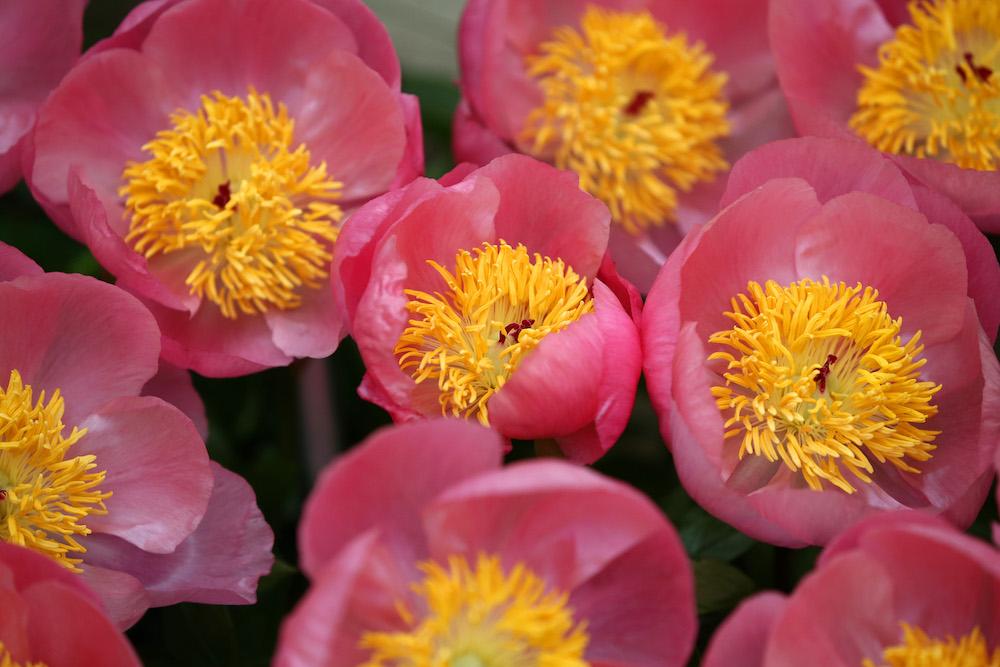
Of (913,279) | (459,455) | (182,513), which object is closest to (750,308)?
(913,279)

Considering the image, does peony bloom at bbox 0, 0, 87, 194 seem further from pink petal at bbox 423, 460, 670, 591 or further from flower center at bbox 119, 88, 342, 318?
pink petal at bbox 423, 460, 670, 591

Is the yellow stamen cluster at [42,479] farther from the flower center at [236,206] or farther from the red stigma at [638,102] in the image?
the red stigma at [638,102]

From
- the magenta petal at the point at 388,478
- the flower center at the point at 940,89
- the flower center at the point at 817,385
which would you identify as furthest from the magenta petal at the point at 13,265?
the flower center at the point at 940,89

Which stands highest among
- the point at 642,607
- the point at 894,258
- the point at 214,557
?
the point at 894,258

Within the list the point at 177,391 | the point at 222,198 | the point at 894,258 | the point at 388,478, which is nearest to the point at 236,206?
the point at 222,198

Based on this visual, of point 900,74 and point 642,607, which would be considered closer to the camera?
point 642,607

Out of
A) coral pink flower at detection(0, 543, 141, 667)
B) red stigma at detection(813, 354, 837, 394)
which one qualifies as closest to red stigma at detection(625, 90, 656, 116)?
red stigma at detection(813, 354, 837, 394)

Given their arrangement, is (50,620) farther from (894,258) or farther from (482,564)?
(894,258)
